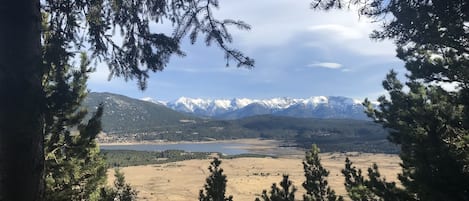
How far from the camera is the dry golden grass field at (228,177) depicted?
83062mm

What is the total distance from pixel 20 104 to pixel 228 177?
107 m

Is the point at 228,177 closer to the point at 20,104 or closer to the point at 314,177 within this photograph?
the point at 314,177

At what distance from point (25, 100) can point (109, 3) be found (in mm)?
2240

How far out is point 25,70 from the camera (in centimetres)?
362

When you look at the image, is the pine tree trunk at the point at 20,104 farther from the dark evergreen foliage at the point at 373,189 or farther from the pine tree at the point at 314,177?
the pine tree at the point at 314,177

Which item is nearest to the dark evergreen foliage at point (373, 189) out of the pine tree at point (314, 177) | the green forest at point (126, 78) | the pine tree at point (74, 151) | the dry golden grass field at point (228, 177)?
the green forest at point (126, 78)

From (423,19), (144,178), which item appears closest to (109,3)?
(423,19)

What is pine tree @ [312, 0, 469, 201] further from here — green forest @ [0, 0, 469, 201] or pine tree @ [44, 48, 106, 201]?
pine tree @ [44, 48, 106, 201]

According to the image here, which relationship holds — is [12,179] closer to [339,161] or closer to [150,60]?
[150,60]

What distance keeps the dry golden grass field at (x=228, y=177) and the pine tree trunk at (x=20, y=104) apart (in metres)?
72.5

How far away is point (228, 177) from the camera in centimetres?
10856

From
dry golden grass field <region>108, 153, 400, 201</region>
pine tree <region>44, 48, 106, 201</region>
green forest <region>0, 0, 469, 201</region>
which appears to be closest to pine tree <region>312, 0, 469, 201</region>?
green forest <region>0, 0, 469, 201</region>

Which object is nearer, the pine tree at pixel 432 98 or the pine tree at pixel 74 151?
the pine tree at pixel 432 98

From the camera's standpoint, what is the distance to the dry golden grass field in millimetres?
83062
